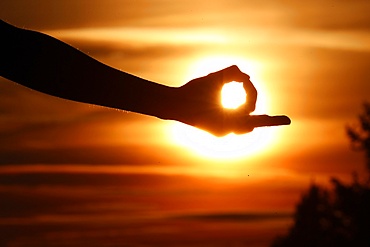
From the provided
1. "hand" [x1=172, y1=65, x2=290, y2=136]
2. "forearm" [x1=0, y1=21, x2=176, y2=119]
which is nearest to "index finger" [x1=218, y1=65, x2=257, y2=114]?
"hand" [x1=172, y1=65, x2=290, y2=136]

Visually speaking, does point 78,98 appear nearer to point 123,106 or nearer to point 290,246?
point 123,106

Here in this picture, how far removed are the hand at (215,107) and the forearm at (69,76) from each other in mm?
59

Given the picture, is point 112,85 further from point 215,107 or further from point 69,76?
point 215,107

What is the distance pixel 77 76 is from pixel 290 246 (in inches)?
2404

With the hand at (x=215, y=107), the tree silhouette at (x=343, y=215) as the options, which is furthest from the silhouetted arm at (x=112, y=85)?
the tree silhouette at (x=343, y=215)

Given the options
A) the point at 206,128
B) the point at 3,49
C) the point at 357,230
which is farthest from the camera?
the point at 357,230

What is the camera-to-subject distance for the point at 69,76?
3914 millimetres

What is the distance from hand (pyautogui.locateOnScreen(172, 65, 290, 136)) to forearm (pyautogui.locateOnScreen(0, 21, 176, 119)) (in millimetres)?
59

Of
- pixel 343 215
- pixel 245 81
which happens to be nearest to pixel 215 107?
pixel 245 81

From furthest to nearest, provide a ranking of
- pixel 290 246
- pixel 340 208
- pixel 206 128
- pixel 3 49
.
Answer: pixel 290 246, pixel 340 208, pixel 206 128, pixel 3 49

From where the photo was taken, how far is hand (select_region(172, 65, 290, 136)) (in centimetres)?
400

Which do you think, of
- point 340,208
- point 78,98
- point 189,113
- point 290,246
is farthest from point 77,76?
point 290,246

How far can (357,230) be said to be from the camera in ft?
157

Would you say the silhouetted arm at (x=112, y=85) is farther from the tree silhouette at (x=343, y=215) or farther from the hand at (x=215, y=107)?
the tree silhouette at (x=343, y=215)
